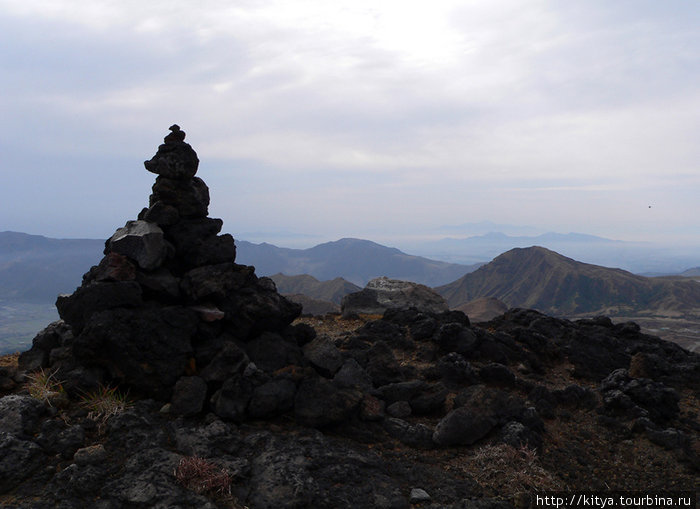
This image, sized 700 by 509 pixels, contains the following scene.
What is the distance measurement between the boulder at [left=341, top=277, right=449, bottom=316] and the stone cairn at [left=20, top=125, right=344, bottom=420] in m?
14.8

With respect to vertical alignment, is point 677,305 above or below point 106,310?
below

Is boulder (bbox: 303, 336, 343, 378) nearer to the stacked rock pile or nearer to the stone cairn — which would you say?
the stone cairn

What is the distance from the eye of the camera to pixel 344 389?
37.2 ft

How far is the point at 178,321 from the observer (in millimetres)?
11344

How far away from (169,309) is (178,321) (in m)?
0.40

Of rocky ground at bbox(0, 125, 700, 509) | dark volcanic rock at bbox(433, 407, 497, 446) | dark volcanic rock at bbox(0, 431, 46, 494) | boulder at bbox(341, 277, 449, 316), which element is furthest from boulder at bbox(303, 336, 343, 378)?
boulder at bbox(341, 277, 449, 316)

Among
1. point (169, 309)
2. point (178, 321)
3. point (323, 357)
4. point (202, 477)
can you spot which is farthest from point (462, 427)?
point (169, 309)

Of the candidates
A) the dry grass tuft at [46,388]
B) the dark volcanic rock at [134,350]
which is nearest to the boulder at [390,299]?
the dark volcanic rock at [134,350]

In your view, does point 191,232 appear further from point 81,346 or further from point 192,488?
point 192,488

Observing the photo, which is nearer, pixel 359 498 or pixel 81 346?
pixel 359 498

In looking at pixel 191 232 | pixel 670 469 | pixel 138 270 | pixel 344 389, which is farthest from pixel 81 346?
pixel 670 469

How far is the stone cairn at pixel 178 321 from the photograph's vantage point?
34.5ft

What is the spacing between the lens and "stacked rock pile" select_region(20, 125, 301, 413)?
10.6 m

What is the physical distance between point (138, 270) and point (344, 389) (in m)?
6.11
